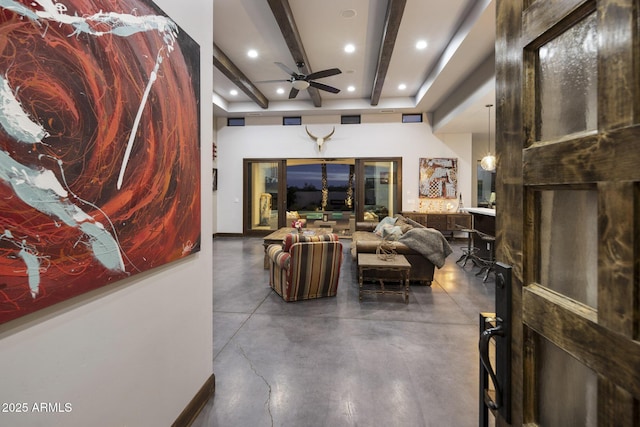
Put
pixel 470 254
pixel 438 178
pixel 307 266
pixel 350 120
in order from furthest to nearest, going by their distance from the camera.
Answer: pixel 350 120
pixel 438 178
pixel 470 254
pixel 307 266

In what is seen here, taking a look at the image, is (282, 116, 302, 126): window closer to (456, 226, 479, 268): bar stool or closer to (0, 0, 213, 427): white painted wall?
(456, 226, 479, 268): bar stool

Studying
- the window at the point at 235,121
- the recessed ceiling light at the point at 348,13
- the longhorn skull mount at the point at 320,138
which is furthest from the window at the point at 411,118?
the window at the point at 235,121

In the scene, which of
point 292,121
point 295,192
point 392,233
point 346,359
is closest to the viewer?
point 346,359

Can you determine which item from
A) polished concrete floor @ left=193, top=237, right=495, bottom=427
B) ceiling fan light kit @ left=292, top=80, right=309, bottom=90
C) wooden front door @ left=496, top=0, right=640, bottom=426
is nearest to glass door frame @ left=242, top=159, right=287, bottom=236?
ceiling fan light kit @ left=292, top=80, right=309, bottom=90

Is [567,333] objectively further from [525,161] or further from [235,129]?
[235,129]

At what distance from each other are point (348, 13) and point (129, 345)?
16.1ft

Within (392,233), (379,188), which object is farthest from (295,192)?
(392,233)

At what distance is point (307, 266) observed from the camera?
3.73 m

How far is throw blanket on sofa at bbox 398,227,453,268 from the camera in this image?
174 inches

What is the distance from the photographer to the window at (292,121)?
920cm

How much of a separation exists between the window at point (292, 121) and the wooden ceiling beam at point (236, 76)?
0.85 metres

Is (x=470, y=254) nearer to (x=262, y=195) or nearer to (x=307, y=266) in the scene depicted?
(x=307, y=266)

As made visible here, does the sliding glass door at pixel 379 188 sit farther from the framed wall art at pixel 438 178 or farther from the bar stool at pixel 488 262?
the bar stool at pixel 488 262

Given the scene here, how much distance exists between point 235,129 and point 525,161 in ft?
31.4
